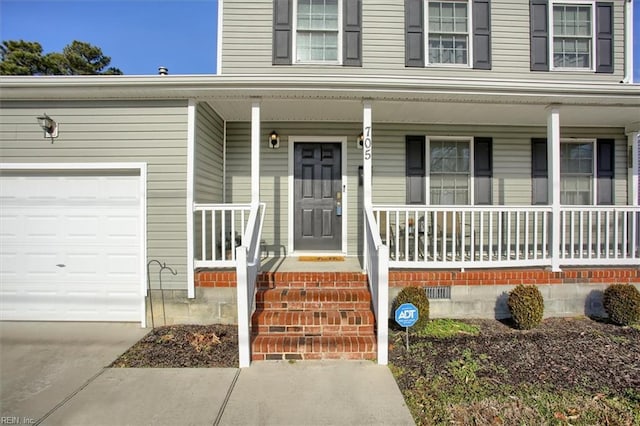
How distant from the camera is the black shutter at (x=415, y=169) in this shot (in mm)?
5367

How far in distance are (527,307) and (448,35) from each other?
4627 millimetres

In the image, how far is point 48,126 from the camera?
4008 millimetres

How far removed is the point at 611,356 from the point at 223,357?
13.0 ft

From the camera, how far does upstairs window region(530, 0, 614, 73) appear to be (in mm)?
5512

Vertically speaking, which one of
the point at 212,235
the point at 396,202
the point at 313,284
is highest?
the point at 396,202

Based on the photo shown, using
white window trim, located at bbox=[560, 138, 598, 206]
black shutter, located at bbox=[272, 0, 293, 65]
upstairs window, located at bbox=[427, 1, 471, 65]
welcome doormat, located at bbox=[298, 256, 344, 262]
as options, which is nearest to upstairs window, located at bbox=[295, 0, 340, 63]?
black shutter, located at bbox=[272, 0, 293, 65]

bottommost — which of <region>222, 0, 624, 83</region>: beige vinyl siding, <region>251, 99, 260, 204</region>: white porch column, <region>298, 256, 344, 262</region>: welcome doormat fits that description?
<region>298, 256, 344, 262</region>: welcome doormat

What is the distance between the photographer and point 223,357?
10.4 feet

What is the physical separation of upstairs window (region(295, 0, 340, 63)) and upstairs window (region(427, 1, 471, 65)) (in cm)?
169

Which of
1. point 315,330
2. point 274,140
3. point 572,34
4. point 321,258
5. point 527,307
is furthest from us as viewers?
point 572,34

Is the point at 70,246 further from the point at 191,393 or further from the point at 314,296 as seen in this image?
the point at 314,296

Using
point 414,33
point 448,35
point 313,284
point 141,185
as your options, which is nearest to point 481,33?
point 448,35

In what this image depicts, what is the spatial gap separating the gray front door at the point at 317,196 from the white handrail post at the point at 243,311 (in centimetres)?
226

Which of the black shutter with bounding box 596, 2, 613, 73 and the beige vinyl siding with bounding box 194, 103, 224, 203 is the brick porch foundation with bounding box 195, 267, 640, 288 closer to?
the beige vinyl siding with bounding box 194, 103, 224, 203
